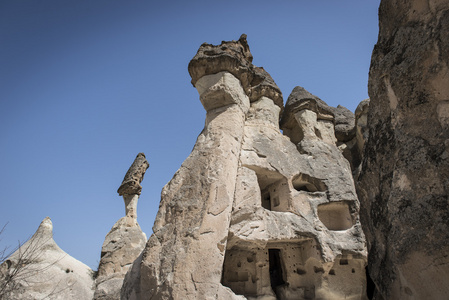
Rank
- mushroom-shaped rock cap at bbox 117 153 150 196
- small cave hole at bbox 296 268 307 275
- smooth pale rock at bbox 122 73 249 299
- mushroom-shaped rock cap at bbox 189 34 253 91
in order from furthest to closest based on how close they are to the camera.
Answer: mushroom-shaped rock cap at bbox 117 153 150 196
mushroom-shaped rock cap at bbox 189 34 253 91
small cave hole at bbox 296 268 307 275
smooth pale rock at bbox 122 73 249 299

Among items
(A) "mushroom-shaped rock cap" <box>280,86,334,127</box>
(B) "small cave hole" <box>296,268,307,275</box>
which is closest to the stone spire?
(A) "mushroom-shaped rock cap" <box>280,86,334,127</box>

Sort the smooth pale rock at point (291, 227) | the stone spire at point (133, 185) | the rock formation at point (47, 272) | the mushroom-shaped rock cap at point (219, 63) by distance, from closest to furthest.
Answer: the smooth pale rock at point (291, 227) < the mushroom-shaped rock cap at point (219, 63) < the rock formation at point (47, 272) < the stone spire at point (133, 185)

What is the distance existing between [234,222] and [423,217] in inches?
193

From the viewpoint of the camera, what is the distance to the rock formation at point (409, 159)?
1.21m

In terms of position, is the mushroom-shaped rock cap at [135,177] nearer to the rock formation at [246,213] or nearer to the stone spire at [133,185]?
the stone spire at [133,185]

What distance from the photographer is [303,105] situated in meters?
9.69

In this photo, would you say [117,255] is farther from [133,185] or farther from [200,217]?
[200,217]

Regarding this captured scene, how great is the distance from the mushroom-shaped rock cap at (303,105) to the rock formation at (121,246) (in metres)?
6.07

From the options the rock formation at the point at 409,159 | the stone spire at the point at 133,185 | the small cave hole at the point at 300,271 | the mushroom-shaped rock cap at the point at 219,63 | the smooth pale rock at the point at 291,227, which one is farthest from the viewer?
the stone spire at the point at 133,185

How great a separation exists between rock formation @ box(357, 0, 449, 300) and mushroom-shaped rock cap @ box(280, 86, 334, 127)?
26.4 ft

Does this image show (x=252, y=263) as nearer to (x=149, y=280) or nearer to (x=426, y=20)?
(x=149, y=280)

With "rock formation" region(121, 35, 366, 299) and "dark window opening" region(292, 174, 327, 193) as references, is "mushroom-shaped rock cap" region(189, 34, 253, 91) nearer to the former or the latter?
"rock formation" region(121, 35, 366, 299)

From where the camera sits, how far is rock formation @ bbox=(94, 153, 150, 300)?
8289 mm

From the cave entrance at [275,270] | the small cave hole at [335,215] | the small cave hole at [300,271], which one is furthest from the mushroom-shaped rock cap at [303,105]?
the small cave hole at [300,271]
